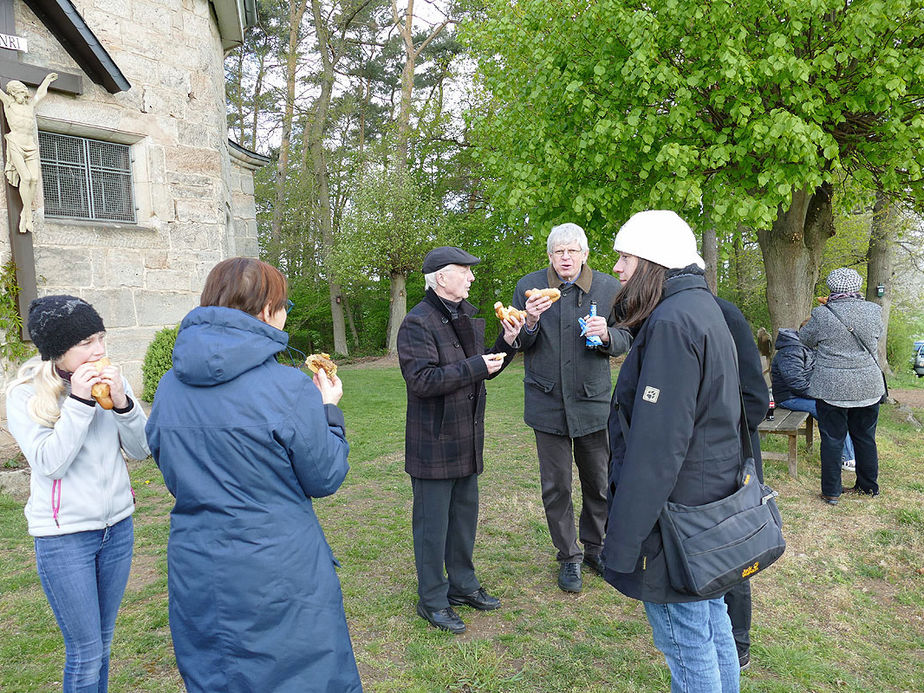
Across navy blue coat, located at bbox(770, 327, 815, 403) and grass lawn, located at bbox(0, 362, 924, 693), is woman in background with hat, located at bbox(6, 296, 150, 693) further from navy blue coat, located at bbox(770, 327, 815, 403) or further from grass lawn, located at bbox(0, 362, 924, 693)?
navy blue coat, located at bbox(770, 327, 815, 403)

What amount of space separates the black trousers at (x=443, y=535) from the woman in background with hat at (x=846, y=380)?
3.67 metres

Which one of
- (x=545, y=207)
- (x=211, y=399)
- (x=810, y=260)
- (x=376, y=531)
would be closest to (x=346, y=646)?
(x=211, y=399)

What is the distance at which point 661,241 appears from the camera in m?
2.45

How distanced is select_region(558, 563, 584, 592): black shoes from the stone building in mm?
6677

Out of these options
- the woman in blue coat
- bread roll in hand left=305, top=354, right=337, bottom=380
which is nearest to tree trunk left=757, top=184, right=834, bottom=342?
bread roll in hand left=305, top=354, right=337, bottom=380

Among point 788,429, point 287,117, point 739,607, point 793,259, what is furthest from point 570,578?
point 287,117

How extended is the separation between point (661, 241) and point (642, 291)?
0.20 meters

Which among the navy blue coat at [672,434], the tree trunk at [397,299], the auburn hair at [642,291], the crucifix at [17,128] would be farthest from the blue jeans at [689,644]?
the tree trunk at [397,299]

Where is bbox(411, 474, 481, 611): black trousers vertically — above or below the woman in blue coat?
below

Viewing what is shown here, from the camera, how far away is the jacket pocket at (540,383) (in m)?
4.19

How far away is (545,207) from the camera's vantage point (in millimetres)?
9391

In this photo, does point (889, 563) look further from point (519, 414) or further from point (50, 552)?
point (519, 414)

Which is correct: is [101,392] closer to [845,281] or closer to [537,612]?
[537,612]

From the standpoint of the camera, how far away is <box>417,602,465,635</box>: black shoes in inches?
148
